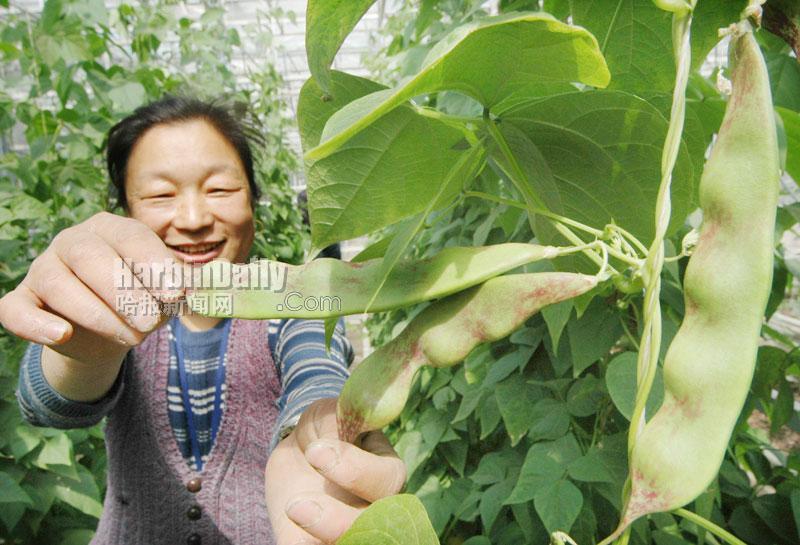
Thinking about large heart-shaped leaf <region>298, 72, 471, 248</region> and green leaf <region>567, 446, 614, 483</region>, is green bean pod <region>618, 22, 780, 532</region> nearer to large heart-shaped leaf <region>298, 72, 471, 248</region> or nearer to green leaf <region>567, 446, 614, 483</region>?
large heart-shaped leaf <region>298, 72, 471, 248</region>

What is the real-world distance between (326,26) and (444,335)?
0.15m

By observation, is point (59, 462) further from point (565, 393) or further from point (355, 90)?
point (355, 90)

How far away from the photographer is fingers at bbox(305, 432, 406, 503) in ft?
1.01

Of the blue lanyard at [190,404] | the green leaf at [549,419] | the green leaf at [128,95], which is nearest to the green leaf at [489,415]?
the green leaf at [549,419]

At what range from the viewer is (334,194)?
33 cm

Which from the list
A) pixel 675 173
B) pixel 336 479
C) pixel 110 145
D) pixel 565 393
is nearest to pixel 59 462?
pixel 110 145

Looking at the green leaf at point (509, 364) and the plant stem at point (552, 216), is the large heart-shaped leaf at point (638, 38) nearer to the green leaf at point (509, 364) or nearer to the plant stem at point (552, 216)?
the plant stem at point (552, 216)

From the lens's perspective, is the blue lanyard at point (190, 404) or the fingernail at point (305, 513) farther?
the blue lanyard at point (190, 404)

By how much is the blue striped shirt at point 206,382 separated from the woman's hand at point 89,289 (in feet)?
0.58

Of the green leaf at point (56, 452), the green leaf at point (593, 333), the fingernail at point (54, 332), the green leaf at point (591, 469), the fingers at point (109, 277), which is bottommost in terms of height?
the green leaf at point (56, 452)

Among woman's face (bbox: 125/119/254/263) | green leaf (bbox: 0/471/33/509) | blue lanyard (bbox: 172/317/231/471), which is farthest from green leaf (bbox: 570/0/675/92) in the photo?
green leaf (bbox: 0/471/33/509)

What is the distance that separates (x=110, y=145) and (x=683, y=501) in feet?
3.67

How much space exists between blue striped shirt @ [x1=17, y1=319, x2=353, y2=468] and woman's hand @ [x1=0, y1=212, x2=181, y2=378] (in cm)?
18

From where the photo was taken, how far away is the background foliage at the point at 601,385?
359 millimetres
